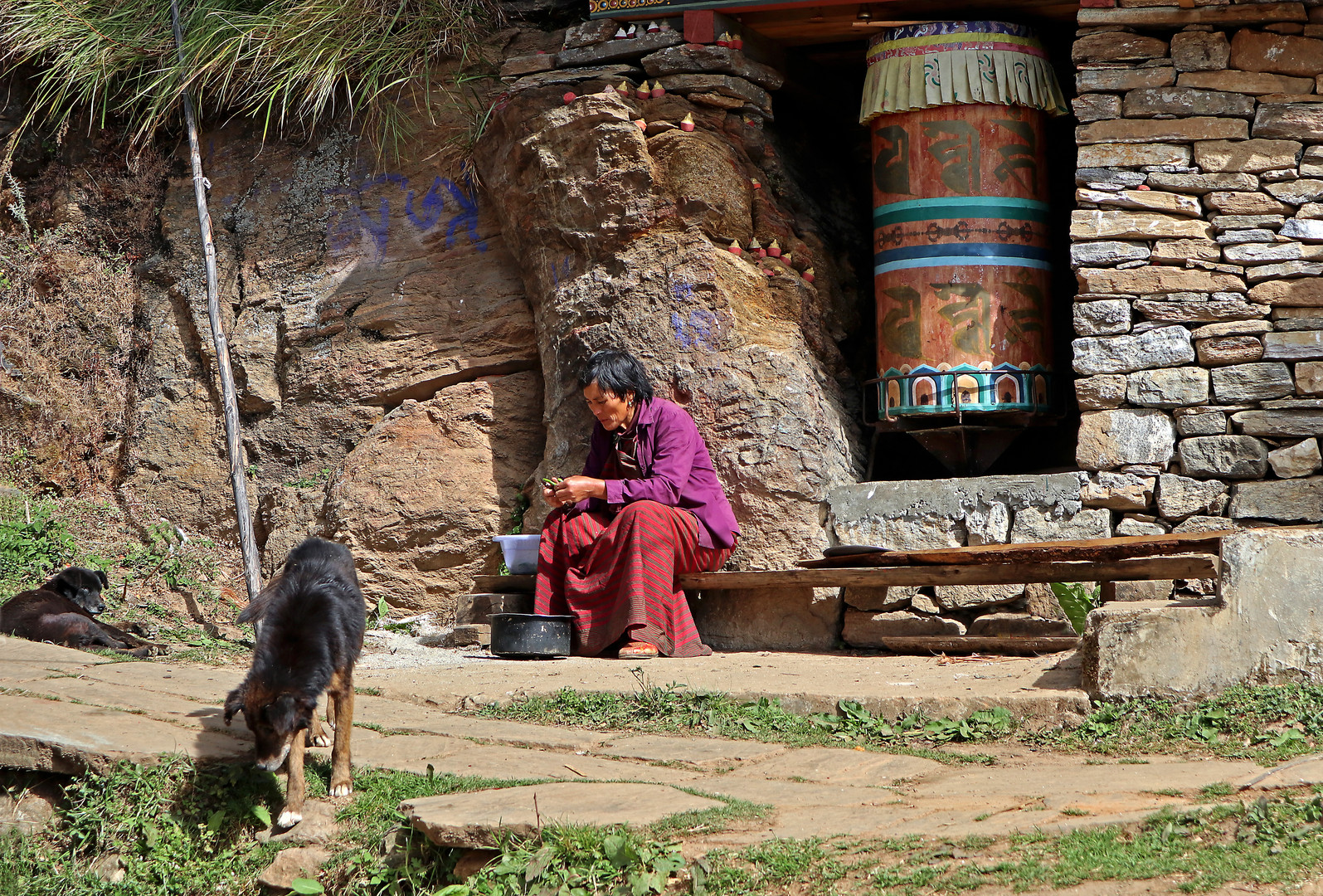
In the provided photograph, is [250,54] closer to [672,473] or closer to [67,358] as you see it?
[67,358]

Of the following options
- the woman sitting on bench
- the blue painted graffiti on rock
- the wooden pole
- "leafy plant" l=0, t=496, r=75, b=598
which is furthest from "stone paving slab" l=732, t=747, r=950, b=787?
"leafy plant" l=0, t=496, r=75, b=598

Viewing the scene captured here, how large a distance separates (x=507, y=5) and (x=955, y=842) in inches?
243

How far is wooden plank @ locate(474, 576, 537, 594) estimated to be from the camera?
254 inches

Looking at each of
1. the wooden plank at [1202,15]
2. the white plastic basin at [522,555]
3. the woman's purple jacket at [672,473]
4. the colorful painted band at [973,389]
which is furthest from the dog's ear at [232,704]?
the wooden plank at [1202,15]

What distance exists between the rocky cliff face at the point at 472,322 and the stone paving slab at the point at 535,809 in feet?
10.4

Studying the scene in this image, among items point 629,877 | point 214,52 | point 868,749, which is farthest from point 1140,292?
point 214,52

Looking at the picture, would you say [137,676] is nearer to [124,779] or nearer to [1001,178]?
[124,779]

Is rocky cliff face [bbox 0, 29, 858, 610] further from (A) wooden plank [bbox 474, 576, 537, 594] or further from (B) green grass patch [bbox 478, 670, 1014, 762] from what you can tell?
(B) green grass patch [bbox 478, 670, 1014, 762]

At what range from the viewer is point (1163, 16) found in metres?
5.91

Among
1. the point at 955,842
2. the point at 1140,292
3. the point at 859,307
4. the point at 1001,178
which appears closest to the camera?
the point at 955,842

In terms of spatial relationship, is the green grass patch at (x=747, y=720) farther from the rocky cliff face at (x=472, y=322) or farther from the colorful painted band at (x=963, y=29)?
the colorful painted band at (x=963, y=29)

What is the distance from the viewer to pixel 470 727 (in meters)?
4.19

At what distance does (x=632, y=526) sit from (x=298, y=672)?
8.20ft

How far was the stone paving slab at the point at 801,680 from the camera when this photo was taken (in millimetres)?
4074
